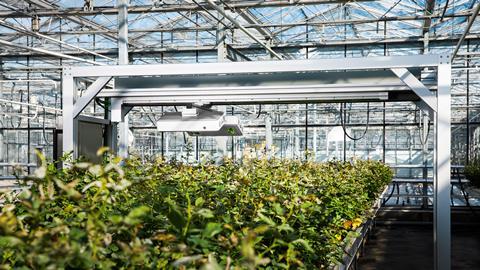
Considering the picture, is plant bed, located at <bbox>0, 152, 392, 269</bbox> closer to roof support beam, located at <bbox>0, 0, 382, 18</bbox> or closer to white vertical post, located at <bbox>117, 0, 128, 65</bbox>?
white vertical post, located at <bbox>117, 0, 128, 65</bbox>

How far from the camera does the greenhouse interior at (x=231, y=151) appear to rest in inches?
53.0

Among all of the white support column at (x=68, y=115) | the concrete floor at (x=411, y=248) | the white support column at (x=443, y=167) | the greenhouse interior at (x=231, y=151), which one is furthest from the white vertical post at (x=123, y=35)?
the white support column at (x=443, y=167)

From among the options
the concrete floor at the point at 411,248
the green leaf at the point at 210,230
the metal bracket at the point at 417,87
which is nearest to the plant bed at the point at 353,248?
the metal bracket at the point at 417,87

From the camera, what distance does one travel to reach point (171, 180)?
116 inches

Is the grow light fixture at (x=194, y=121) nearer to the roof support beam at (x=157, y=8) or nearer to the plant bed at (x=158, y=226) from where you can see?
the plant bed at (x=158, y=226)

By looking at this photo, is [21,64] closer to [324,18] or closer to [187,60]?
→ [187,60]

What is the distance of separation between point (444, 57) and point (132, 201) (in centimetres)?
311

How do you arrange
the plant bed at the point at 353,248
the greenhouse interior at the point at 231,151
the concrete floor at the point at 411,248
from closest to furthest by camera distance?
the greenhouse interior at the point at 231,151
the plant bed at the point at 353,248
the concrete floor at the point at 411,248

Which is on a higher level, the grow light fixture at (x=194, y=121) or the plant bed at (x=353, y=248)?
the grow light fixture at (x=194, y=121)

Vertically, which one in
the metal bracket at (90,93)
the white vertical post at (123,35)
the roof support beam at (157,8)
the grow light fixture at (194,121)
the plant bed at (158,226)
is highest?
the roof support beam at (157,8)

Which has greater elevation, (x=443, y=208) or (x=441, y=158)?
(x=441, y=158)

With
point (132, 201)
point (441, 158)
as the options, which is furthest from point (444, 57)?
point (132, 201)

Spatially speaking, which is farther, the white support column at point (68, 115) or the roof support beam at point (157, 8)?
the roof support beam at point (157, 8)

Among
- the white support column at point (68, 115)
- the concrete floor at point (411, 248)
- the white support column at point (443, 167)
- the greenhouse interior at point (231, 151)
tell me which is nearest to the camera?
the greenhouse interior at point (231, 151)
